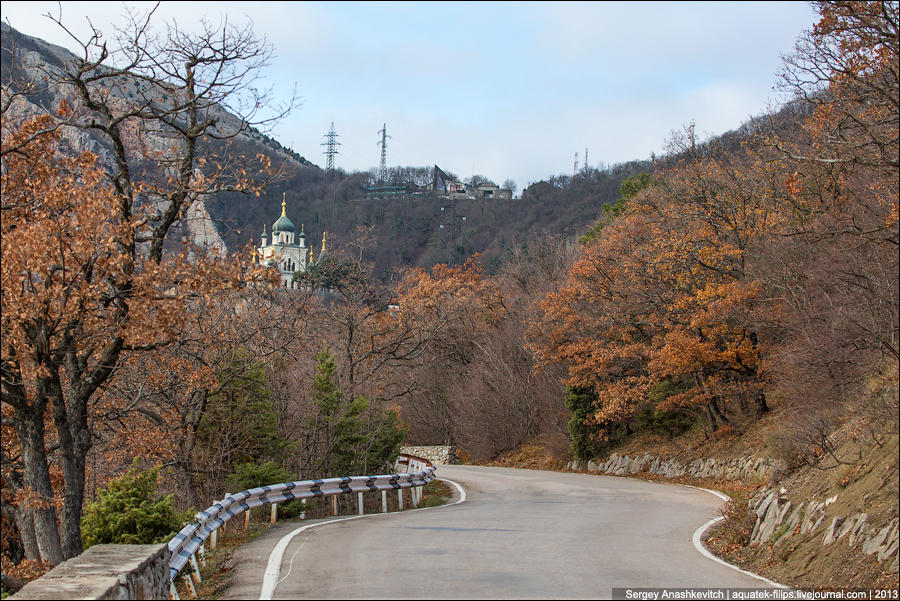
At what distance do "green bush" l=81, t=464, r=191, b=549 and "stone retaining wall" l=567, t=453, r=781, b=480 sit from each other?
14.7 metres

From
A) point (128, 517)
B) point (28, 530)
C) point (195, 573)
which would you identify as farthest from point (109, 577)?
point (28, 530)

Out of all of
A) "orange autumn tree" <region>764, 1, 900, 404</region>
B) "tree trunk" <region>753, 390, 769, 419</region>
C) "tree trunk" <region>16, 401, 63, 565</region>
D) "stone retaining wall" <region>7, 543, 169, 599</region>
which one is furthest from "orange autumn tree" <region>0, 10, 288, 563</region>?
"tree trunk" <region>753, 390, 769, 419</region>

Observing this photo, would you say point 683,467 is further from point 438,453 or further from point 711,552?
point 438,453

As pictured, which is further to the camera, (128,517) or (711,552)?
(711,552)

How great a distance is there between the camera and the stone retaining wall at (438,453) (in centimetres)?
4597

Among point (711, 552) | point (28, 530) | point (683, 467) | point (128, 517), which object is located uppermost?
point (128, 517)

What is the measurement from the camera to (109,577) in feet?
21.7

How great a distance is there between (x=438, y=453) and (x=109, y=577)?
133 ft

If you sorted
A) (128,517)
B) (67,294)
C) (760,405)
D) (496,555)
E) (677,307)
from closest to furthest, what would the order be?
(496,555), (67,294), (128,517), (677,307), (760,405)

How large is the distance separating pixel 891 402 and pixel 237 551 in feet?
29.0

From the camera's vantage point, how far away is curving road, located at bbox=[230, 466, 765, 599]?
323 inches

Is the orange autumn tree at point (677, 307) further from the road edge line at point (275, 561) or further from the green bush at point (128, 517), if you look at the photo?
the green bush at point (128, 517)

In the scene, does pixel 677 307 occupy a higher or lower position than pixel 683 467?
higher

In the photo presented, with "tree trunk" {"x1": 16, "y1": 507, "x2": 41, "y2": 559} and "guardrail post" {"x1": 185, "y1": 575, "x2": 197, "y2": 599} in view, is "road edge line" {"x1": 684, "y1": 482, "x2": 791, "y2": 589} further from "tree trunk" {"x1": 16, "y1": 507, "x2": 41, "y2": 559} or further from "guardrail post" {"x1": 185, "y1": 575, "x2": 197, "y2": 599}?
"tree trunk" {"x1": 16, "y1": 507, "x2": 41, "y2": 559}
